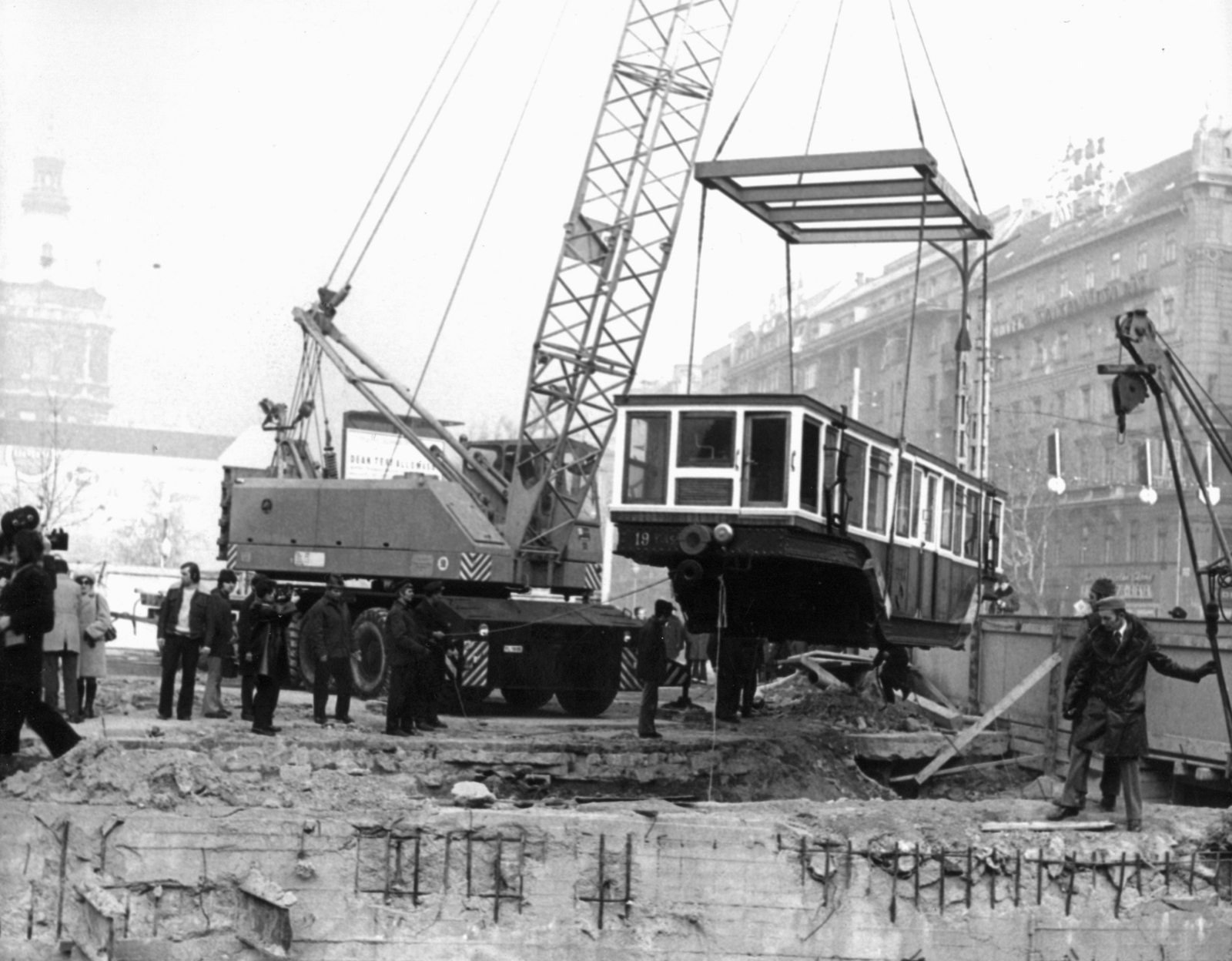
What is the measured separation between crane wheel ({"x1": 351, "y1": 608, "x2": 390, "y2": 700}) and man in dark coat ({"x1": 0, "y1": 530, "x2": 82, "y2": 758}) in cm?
868

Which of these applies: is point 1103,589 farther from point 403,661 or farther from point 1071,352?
point 1071,352

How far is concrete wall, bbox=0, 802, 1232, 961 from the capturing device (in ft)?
34.6

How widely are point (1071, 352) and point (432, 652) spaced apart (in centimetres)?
4179

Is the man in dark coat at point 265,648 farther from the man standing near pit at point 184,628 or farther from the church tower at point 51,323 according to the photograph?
the church tower at point 51,323

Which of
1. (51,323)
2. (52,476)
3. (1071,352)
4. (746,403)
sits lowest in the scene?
(746,403)

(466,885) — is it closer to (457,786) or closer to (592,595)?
(457,786)

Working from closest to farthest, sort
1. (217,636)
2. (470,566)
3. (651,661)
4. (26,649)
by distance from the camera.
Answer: (26,649) → (217,636) → (651,661) → (470,566)

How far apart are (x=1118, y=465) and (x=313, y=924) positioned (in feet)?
142

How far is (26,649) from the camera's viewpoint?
11008mm

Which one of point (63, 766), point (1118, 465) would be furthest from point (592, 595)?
point (1118, 465)

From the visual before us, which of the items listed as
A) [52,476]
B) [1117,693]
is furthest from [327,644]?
[52,476]

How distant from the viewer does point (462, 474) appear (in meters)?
23.0

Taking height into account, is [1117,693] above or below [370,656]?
above

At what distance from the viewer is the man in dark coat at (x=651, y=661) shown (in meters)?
15.9
